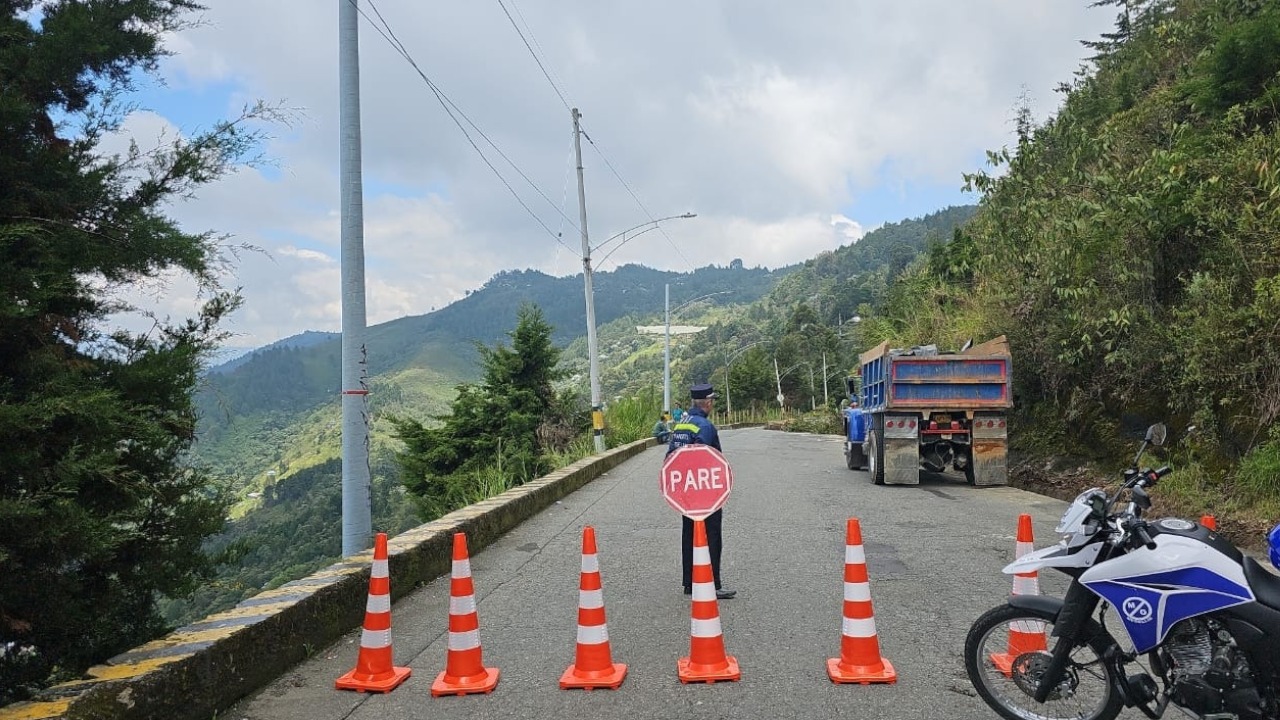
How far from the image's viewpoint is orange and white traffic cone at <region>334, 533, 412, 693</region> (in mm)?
4598

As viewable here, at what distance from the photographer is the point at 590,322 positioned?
22859 millimetres

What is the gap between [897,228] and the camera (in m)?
191

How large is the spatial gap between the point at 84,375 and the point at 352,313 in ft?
8.44

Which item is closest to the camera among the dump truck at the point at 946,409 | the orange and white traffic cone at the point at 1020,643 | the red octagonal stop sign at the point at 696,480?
the orange and white traffic cone at the point at 1020,643

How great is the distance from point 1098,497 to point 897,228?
19803 centimetres

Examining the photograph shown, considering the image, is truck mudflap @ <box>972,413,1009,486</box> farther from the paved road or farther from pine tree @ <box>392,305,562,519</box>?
pine tree @ <box>392,305,562,519</box>

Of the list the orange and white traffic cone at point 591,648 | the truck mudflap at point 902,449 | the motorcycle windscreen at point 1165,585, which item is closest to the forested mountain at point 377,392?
the orange and white traffic cone at point 591,648

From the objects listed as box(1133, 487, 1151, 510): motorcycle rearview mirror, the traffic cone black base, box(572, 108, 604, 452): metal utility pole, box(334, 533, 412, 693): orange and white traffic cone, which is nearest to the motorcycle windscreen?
box(1133, 487, 1151, 510): motorcycle rearview mirror

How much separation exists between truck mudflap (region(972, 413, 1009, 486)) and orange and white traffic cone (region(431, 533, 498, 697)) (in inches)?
419

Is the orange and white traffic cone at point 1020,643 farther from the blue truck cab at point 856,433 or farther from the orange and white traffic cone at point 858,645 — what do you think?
the blue truck cab at point 856,433

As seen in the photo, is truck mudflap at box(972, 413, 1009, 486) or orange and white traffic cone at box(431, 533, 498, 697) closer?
orange and white traffic cone at box(431, 533, 498, 697)

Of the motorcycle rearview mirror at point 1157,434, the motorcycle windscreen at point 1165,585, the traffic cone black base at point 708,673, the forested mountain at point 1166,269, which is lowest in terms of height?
the traffic cone black base at point 708,673

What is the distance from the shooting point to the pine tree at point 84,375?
384 centimetres

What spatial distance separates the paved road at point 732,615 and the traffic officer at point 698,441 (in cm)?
20
